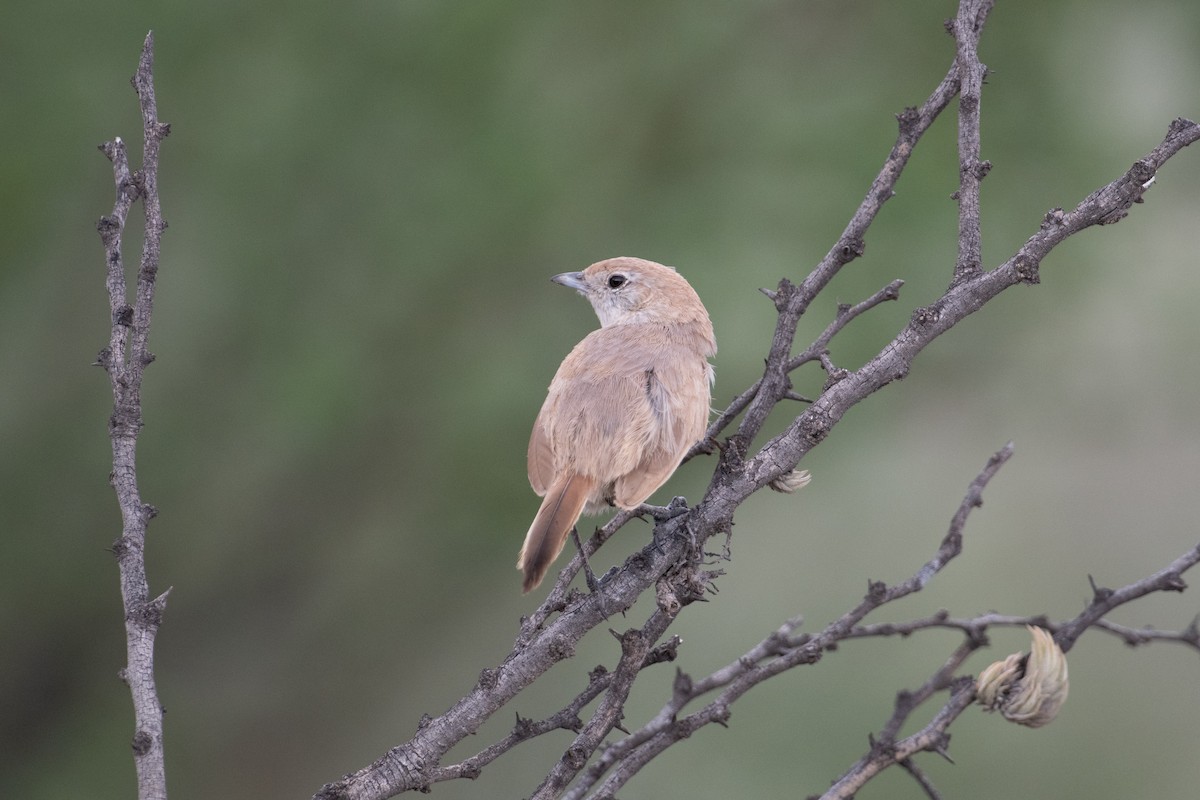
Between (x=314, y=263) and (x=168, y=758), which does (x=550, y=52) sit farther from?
(x=168, y=758)

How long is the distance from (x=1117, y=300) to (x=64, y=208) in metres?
3.59

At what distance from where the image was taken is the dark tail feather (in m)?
1.52

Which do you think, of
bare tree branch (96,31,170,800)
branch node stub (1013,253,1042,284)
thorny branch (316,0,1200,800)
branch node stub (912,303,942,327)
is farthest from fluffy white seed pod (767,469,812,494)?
bare tree branch (96,31,170,800)

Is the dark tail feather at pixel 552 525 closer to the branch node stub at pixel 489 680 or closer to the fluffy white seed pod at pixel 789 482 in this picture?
the branch node stub at pixel 489 680

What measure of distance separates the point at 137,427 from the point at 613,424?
73 cm

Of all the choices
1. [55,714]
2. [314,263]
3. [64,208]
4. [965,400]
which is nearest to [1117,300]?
[965,400]

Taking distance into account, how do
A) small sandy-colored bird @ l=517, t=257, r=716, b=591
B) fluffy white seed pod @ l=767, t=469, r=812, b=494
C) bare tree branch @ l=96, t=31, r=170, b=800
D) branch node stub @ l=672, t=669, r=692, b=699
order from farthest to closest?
small sandy-colored bird @ l=517, t=257, r=716, b=591, fluffy white seed pod @ l=767, t=469, r=812, b=494, bare tree branch @ l=96, t=31, r=170, b=800, branch node stub @ l=672, t=669, r=692, b=699

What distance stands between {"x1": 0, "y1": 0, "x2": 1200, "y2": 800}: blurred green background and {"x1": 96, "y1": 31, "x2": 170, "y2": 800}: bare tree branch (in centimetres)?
226

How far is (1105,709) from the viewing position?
4578mm

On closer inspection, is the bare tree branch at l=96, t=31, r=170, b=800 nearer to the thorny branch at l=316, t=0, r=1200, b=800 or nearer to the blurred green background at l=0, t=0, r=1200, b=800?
the thorny branch at l=316, t=0, r=1200, b=800

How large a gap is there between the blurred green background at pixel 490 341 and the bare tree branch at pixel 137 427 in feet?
7.42

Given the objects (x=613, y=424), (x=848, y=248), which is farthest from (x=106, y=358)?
(x=848, y=248)

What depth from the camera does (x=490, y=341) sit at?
4.02 meters

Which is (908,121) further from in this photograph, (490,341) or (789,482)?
(490,341)
